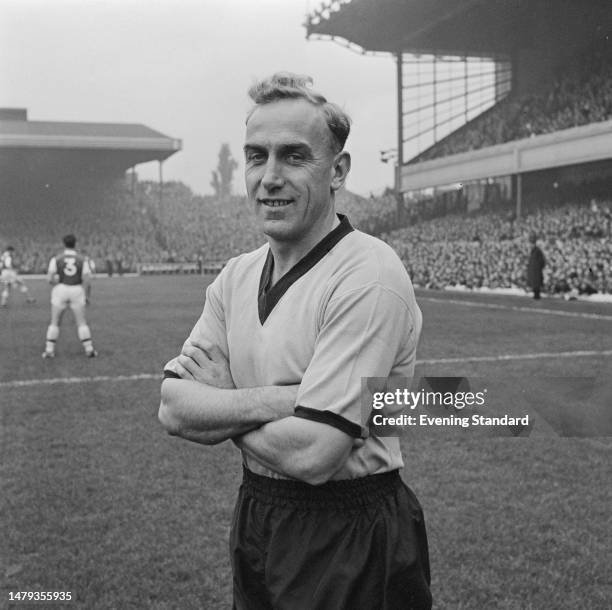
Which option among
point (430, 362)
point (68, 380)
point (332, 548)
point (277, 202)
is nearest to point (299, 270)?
point (277, 202)

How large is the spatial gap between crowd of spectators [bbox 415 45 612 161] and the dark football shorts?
27673 millimetres

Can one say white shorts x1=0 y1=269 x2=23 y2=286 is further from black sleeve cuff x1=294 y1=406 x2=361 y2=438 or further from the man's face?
black sleeve cuff x1=294 y1=406 x2=361 y2=438

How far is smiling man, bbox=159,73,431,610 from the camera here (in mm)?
1605

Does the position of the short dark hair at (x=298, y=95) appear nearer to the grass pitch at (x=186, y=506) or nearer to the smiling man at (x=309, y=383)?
the smiling man at (x=309, y=383)

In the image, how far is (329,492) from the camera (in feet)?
5.82

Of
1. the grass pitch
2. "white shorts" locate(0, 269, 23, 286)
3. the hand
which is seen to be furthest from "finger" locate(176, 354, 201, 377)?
"white shorts" locate(0, 269, 23, 286)

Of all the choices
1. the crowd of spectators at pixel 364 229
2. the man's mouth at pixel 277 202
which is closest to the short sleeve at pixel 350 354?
the man's mouth at pixel 277 202

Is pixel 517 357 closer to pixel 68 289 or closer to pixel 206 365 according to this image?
pixel 68 289

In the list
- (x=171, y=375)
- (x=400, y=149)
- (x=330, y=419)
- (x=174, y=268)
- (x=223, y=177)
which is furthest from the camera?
(x=223, y=177)

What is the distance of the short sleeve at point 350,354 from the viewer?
158 centimetres

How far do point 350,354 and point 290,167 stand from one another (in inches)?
18.2

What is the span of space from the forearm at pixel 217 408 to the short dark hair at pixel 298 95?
61 cm

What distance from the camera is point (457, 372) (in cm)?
883

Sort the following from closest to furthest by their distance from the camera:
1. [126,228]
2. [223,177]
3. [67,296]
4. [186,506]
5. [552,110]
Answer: [186,506] → [67,296] → [552,110] → [126,228] → [223,177]
